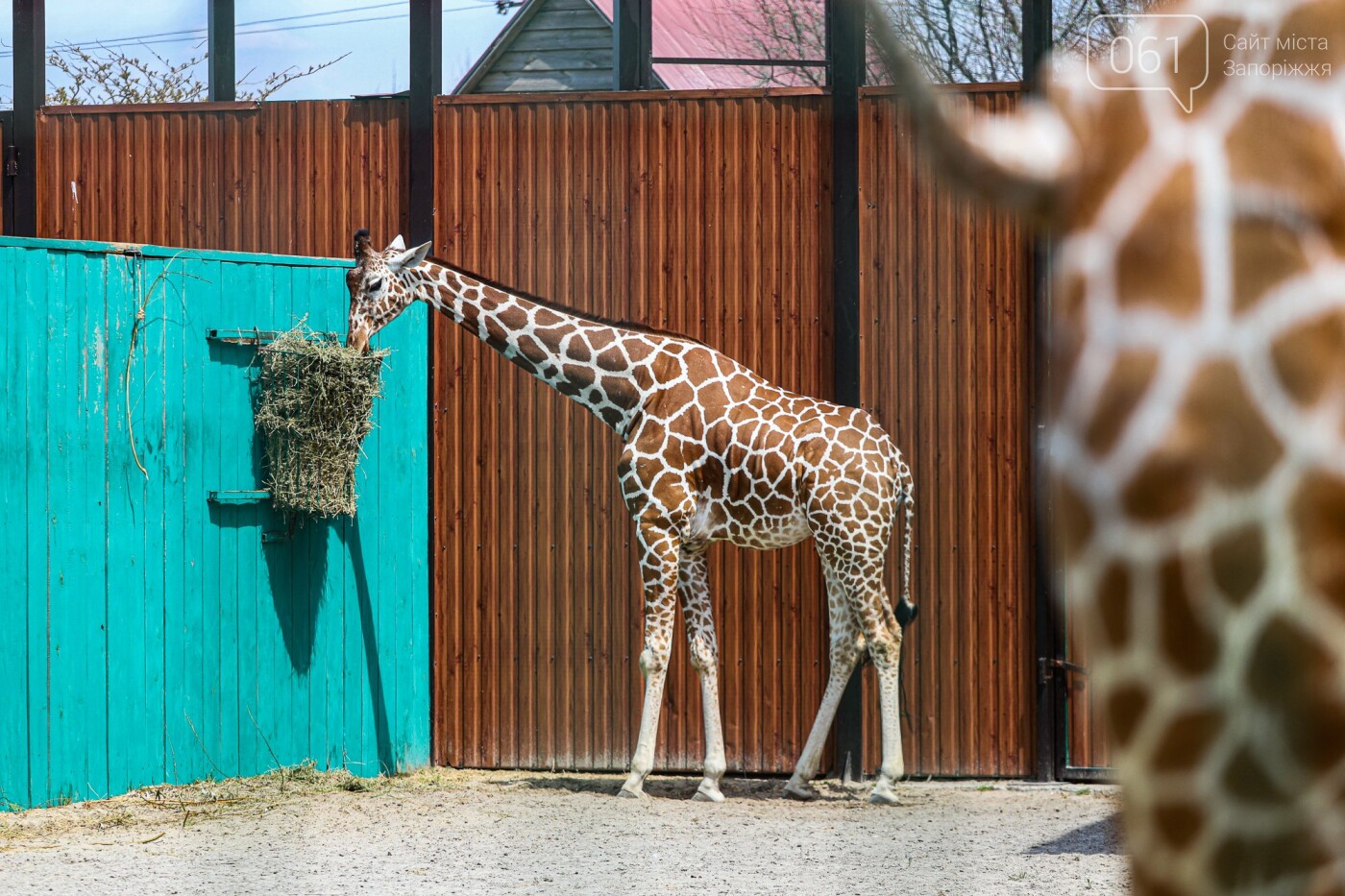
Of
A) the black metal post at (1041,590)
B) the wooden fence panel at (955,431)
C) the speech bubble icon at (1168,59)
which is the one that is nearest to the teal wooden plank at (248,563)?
Answer: the wooden fence panel at (955,431)

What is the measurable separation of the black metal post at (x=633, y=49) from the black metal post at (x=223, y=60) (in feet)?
5.74

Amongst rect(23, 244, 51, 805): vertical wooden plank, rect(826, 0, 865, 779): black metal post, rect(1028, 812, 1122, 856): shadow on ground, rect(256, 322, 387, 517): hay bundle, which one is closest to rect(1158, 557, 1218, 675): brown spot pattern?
rect(1028, 812, 1122, 856): shadow on ground

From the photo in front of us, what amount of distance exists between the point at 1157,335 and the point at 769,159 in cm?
576

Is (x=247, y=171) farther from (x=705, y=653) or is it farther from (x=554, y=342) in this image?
(x=705, y=653)

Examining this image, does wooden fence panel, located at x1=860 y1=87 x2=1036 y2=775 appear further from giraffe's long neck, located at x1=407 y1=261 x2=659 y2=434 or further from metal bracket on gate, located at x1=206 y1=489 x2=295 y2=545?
metal bracket on gate, located at x1=206 y1=489 x2=295 y2=545

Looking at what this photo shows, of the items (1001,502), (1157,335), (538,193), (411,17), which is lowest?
(1001,502)

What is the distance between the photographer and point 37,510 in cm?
510

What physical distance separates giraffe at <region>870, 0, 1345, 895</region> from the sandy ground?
381 centimetres

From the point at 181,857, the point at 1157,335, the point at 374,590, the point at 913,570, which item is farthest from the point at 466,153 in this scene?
the point at 1157,335

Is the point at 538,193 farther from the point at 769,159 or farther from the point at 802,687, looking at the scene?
the point at 802,687

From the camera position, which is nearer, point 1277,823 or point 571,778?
point 1277,823

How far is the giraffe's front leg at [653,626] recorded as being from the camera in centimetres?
570

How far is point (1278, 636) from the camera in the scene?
1.88 feet

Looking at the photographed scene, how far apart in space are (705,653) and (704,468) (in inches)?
29.7
